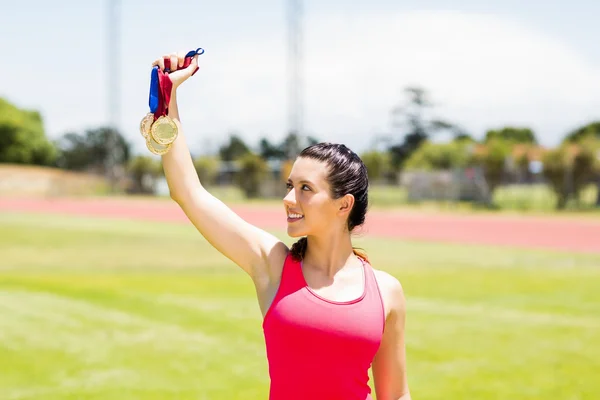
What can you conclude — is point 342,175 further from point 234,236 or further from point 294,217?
point 234,236

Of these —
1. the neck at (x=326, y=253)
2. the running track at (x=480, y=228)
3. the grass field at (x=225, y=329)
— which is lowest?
the running track at (x=480, y=228)

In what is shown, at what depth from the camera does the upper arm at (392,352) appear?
289 centimetres

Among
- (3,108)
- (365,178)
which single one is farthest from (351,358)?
(3,108)

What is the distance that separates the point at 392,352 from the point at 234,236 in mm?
703

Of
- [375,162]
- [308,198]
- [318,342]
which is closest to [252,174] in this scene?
[375,162]

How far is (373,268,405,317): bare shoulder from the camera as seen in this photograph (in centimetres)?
286

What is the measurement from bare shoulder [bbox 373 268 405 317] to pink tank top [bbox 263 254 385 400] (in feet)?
0.29

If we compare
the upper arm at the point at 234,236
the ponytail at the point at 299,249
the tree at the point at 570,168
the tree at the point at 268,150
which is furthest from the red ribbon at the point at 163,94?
the tree at the point at 268,150

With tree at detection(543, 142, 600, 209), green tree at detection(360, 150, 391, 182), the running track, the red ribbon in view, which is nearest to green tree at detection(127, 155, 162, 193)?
green tree at detection(360, 150, 391, 182)

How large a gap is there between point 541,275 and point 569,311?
4.25 meters

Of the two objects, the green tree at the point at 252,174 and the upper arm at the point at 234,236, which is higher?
the upper arm at the point at 234,236

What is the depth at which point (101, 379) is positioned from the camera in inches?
291

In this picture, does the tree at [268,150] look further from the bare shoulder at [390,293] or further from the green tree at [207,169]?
the bare shoulder at [390,293]

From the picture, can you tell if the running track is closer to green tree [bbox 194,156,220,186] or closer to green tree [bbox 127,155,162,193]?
green tree [bbox 194,156,220,186]
